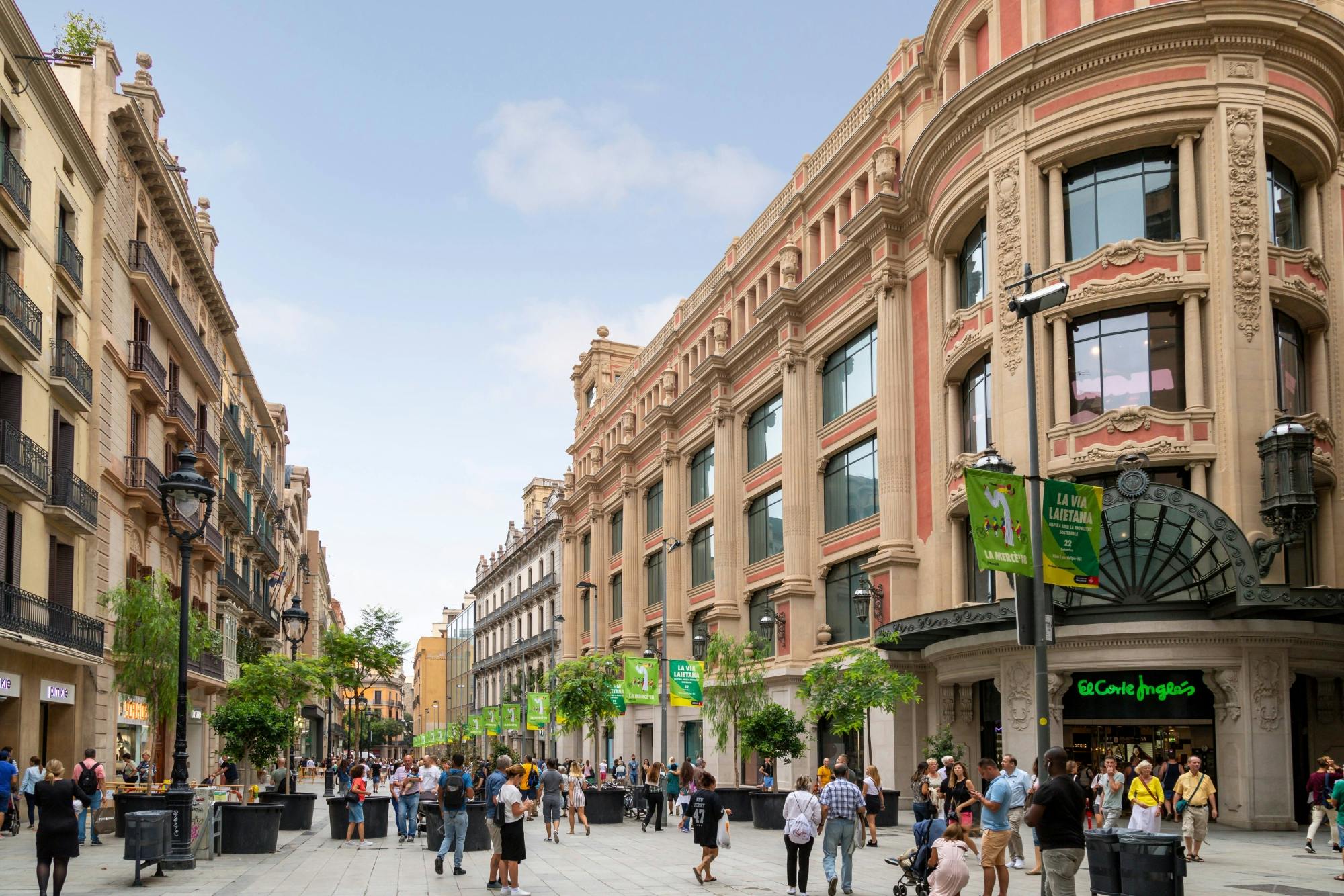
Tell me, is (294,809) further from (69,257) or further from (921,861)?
(921,861)

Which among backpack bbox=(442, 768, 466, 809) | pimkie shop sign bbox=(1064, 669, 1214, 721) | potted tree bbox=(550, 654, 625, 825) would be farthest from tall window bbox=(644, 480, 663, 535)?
backpack bbox=(442, 768, 466, 809)

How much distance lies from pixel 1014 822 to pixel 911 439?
1901cm

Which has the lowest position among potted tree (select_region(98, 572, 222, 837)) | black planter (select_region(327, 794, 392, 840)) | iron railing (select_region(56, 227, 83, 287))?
black planter (select_region(327, 794, 392, 840))

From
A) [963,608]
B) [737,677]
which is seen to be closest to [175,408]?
[737,677]

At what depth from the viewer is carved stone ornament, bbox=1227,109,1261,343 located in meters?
29.0

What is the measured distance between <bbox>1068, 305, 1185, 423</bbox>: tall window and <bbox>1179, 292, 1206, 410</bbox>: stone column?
387 millimetres

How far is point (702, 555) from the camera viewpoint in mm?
56188

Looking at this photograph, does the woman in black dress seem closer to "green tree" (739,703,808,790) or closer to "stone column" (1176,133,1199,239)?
"green tree" (739,703,808,790)

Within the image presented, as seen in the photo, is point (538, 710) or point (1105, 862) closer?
point (1105, 862)

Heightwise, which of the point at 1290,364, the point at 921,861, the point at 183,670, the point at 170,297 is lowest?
the point at 921,861

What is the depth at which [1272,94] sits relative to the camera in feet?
98.2

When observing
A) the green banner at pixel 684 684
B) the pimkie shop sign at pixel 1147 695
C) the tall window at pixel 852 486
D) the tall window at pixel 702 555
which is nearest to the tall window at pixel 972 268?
the tall window at pixel 852 486

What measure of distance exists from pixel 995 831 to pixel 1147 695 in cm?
1412

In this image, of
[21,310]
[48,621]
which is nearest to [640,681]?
[48,621]
